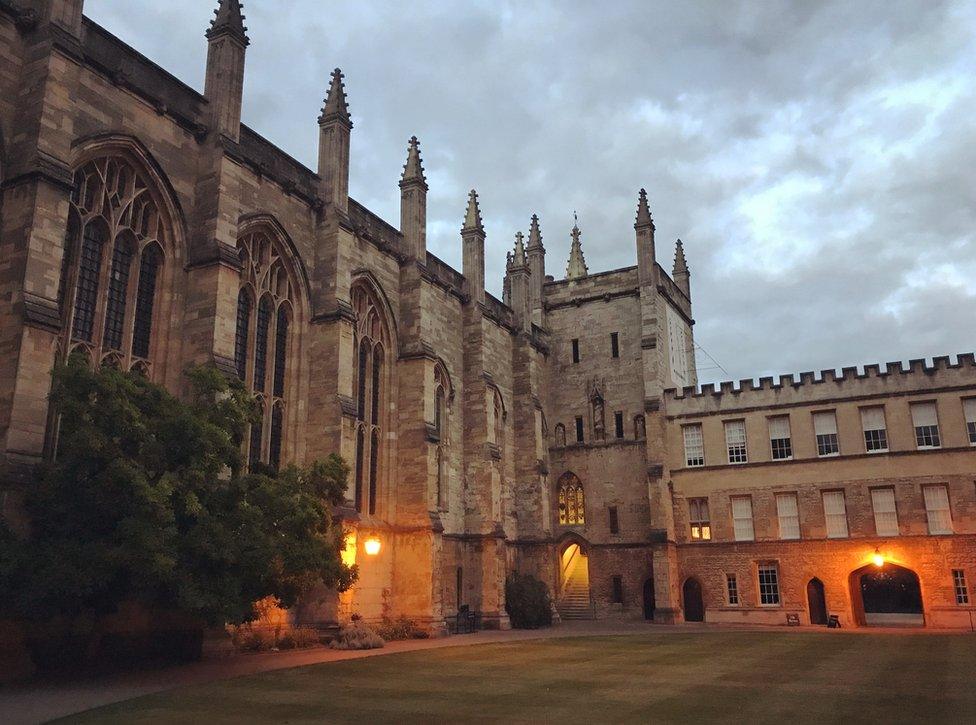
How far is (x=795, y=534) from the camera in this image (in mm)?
33562

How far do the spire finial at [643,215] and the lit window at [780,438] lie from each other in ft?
36.1

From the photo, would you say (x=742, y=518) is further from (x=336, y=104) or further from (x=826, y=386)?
(x=336, y=104)

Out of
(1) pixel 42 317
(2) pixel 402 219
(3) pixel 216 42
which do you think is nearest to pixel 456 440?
(2) pixel 402 219

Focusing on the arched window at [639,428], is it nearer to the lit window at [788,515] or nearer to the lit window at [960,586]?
the lit window at [788,515]

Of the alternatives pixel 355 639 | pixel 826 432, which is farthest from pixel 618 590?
pixel 355 639

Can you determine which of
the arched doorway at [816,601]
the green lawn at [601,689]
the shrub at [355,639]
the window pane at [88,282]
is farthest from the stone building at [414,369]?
the green lawn at [601,689]

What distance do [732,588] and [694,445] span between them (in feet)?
20.4

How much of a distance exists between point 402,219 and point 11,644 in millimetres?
19703

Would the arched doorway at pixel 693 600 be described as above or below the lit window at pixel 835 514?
below

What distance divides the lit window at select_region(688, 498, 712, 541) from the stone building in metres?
0.13

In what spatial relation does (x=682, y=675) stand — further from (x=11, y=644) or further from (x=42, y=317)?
(x=42, y=317)

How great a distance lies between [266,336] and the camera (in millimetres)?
23391

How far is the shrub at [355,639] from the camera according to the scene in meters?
20.5

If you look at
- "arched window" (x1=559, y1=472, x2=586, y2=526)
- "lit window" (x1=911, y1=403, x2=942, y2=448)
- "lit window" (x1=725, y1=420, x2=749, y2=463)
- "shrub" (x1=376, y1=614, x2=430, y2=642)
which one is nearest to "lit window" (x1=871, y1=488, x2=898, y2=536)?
"lit window" (x1=911, y1=403, x2=942, y2=448)
